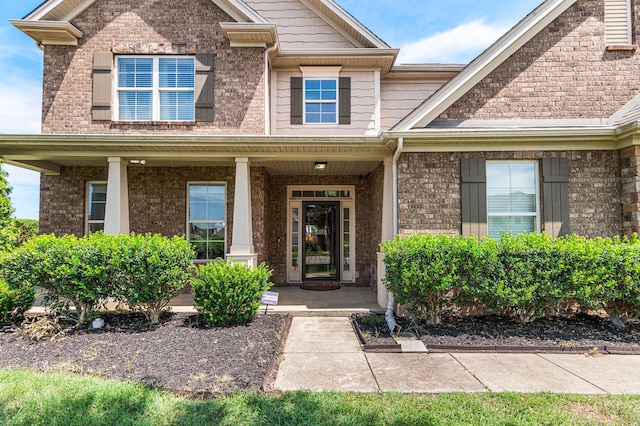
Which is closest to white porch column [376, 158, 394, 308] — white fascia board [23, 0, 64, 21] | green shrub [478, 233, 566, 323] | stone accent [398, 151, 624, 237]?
stone accent [398, 151, 624, 237]

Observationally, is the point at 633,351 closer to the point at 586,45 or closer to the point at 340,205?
the point at 586,45

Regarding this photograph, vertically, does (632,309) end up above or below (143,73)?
below

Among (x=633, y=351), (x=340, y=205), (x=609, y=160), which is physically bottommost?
(x=633, y=351)

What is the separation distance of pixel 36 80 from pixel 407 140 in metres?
8.52

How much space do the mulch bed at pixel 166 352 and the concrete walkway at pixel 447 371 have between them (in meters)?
0.42

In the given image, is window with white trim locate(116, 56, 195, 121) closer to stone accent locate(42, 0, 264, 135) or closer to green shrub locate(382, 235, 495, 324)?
stone accent locate(42, 0, 264, 135)

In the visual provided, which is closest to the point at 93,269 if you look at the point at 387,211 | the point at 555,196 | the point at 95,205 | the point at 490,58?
the point at 95,205

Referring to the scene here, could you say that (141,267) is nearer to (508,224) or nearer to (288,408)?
(288,408)

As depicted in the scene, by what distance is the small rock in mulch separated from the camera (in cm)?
484

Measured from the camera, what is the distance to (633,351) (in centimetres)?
460

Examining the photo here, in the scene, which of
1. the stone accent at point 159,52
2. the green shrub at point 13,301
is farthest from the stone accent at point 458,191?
the green shrub at point 13,301

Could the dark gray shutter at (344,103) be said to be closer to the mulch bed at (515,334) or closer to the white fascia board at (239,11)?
the white fascia board at (239,11)

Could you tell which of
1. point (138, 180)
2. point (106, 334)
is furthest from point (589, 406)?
point (138, 180)

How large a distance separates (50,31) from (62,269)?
232 inches
